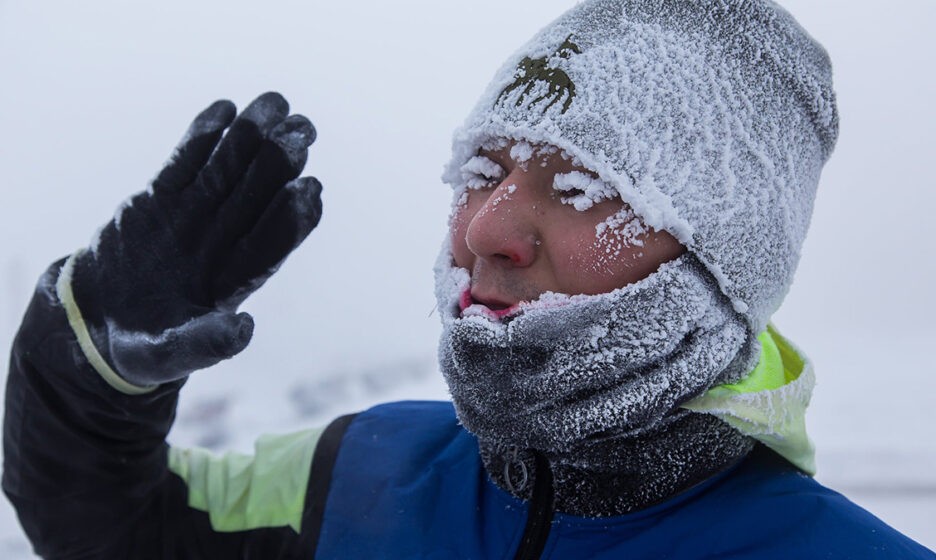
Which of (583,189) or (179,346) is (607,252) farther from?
(179,346)

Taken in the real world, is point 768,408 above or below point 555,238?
below

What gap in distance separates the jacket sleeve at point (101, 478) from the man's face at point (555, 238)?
0.54 m

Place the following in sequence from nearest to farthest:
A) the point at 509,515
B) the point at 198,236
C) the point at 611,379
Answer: the point at 611,379 < the point at 509,515 < the point at 198,236

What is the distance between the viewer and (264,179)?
1177 millimetres

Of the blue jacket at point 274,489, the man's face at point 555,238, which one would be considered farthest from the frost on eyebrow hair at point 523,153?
the blue jacket at point 274,489

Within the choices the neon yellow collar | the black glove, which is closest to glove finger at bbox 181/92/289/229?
the black glove

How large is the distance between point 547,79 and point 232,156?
483mm

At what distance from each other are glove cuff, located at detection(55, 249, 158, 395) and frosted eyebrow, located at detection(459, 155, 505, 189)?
22.7 inches

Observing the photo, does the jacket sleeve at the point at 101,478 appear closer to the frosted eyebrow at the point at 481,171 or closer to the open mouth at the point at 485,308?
the open mouth at the point at 485,308

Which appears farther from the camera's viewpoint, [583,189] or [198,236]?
[198,236]

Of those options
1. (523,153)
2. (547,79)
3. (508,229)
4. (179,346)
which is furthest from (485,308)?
(179,346)

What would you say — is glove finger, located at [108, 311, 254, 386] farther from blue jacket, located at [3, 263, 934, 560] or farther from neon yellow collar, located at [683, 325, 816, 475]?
neon yellow collar, located at [683, 325, 816, 475]

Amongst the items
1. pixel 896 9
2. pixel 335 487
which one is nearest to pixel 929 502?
pixel 896 9

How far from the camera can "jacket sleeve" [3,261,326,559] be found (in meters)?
1.21
